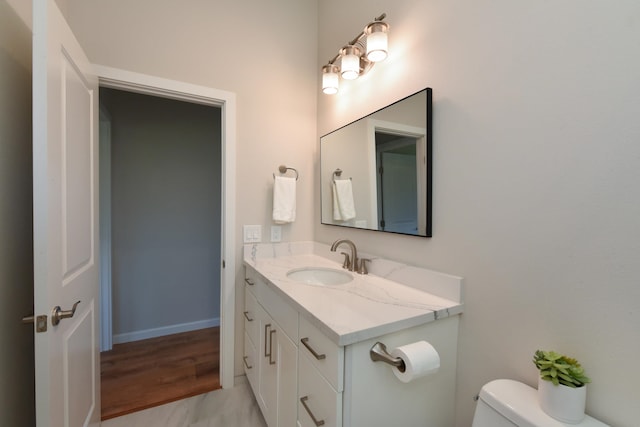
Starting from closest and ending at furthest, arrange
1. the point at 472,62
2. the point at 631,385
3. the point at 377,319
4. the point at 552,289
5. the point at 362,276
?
the point at 631,385 → the point at 552,289 → the point at 377,319 → the point at 472,62 → the point at 362,276

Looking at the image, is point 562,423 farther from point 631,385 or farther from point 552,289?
point 552,289

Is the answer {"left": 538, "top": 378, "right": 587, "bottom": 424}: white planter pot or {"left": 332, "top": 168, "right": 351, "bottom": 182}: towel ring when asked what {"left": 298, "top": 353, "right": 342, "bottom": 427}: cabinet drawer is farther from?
{"left": 332, "top": 168, "right": 351, "bottom": 182}: towel ring

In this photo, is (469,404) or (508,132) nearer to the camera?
(508,132)

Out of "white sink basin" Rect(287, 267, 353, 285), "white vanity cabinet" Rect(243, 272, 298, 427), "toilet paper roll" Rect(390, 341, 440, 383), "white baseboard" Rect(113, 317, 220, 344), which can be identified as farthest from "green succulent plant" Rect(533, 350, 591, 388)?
"white baseboard" Rect(113, 317, 220, 344)

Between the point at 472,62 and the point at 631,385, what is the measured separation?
3.54ft

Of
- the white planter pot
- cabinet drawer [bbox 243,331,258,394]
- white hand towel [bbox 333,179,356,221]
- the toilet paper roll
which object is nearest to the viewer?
the white planter pot

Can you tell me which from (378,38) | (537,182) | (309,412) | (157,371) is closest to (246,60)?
(378,38)

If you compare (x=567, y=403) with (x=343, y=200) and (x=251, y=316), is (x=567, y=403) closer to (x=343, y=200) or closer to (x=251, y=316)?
(x=343, y=200)

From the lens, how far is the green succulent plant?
0.68 m

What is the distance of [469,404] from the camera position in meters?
1.03

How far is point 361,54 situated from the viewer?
1.54 meters

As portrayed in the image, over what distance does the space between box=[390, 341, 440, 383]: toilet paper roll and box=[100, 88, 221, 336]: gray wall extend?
2411 millimetres

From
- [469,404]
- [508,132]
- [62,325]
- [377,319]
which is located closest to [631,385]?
[469,404]

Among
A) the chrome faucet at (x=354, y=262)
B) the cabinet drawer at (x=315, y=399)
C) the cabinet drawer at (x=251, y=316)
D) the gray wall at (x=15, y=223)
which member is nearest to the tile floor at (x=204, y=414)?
the cabinet drawer at (x=251, y=316)
